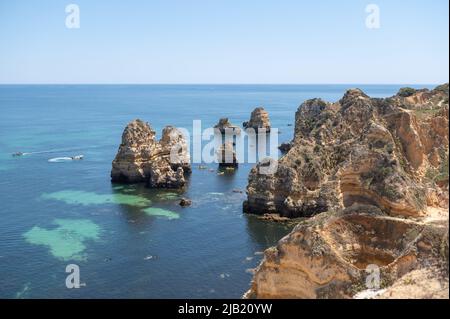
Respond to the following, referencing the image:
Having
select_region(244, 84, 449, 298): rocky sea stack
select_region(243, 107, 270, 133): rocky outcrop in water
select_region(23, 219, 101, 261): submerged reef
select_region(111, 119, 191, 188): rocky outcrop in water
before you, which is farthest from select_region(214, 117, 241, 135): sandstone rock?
select_region(244, 84, 449, 298): rocky sea stack

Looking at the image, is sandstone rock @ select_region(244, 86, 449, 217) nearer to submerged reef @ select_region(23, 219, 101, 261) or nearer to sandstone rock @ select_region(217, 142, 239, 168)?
sandstone rock @ select_region(217, 142, 239, 168)

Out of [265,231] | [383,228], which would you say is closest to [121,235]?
[265,231]

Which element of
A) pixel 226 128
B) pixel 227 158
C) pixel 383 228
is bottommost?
pixel 227 158

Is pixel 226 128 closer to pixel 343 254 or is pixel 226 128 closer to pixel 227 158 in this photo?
pixel 227 158

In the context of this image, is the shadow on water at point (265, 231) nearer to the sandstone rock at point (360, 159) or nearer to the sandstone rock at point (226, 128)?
the sandstone rock at point (360, 159)

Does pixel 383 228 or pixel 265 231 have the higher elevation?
pixel 383 228

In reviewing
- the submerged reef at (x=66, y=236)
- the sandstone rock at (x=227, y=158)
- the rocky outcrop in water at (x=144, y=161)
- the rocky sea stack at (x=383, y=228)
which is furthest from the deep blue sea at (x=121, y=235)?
the rocky sea stack at (x=383, y=228)
